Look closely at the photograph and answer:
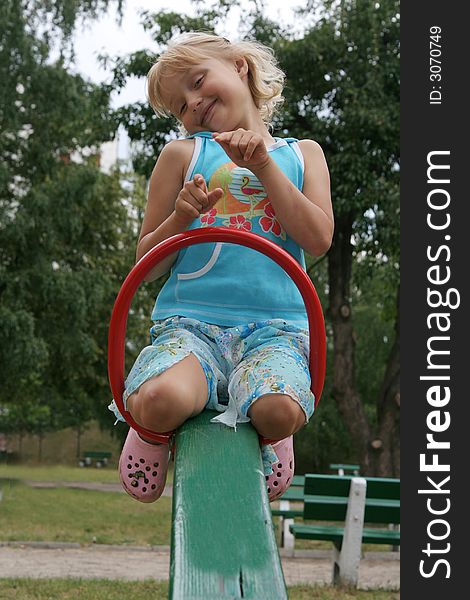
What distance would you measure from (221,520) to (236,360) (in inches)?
25.7

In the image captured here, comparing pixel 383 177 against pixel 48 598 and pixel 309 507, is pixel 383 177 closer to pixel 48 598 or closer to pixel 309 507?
pixel 309 507

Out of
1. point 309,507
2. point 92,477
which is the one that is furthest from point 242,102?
point 92,477

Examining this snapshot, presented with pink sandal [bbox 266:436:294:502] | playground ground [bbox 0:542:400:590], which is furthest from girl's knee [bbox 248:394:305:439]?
playground ground [bbox 0:542:400:590]

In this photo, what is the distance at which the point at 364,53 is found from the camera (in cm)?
1348

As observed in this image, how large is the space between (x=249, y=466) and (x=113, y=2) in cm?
1646

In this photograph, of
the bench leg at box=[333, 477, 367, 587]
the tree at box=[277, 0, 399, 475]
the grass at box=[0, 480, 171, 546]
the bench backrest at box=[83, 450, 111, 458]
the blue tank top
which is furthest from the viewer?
the bench backrest at box=[83, 450, 111, 458]

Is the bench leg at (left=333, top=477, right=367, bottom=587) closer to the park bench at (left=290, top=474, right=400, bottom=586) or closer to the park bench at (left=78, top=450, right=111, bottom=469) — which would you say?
the park bench at (left=290, top=474, right=400, bottom=586)

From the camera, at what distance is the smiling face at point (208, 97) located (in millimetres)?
2672

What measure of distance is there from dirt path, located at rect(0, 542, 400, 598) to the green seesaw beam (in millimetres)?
5495

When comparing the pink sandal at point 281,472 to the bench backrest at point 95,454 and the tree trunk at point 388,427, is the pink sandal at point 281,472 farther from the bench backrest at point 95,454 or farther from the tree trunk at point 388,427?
the bench backrest at point 95,454

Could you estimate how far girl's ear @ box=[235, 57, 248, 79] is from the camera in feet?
9.21

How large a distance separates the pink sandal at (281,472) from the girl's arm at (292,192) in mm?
602

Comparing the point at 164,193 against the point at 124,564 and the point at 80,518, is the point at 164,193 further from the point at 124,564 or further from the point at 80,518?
the point at 80,518

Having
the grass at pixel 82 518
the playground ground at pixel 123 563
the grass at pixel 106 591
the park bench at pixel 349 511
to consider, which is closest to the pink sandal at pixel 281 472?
the grass at pixel 106 591
